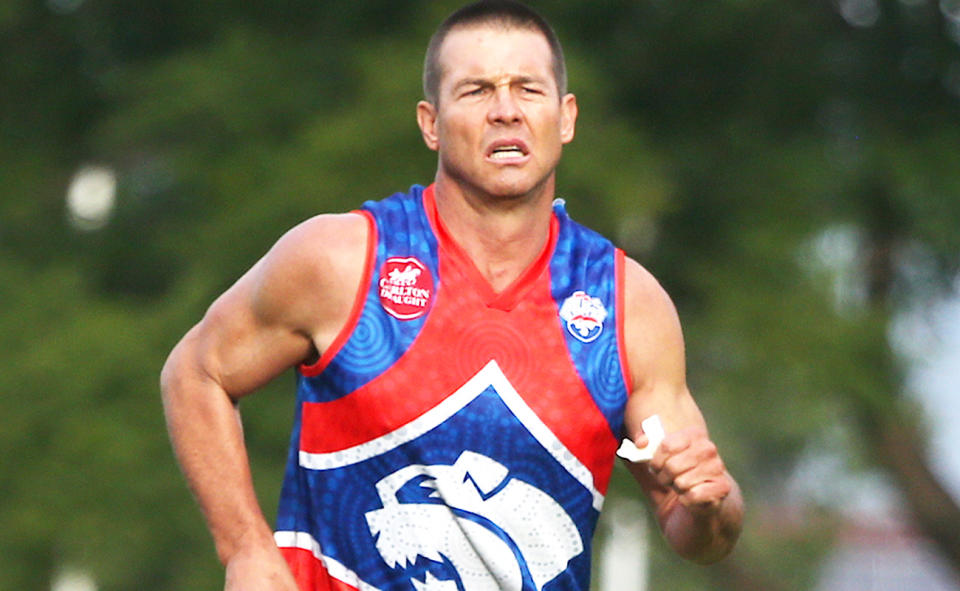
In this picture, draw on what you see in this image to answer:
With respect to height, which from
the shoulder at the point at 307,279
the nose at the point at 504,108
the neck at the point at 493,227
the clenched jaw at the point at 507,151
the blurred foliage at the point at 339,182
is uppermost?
the blurred foliage at the point at 339,182

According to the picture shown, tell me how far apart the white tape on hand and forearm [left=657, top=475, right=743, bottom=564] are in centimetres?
61

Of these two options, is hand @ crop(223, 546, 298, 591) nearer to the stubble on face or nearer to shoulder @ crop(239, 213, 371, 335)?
shoulder @ crop(239, 213, 371, 335)

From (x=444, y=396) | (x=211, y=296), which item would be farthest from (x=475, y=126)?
(x=211, y=296)

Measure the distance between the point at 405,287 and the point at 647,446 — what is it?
3.34 ft

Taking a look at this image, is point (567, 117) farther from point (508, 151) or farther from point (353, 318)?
point (353, 318)

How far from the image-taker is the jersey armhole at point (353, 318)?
4.88 m

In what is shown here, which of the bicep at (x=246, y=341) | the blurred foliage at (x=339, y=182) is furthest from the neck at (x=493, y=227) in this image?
the blurred foliage at (x=339, y=182)

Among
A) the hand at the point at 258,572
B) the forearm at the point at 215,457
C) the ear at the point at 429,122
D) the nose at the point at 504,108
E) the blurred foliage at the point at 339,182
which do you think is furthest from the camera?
the blurred foliage at the point at 339,182

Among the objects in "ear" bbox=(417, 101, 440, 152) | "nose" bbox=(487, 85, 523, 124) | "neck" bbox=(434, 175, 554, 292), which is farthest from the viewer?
"ear" bbox=(417, 101, 440, 152)

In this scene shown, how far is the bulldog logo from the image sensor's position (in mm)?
4863

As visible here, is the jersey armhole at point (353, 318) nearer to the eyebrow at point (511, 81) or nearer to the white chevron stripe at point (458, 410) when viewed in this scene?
the white chevron stripe at point (458, 410)

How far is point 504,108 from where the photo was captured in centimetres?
498

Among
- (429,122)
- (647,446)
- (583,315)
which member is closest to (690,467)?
(647,446)

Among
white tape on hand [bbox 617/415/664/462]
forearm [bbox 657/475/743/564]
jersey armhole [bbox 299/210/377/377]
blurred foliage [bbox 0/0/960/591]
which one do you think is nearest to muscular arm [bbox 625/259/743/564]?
forearm [bbox 657/475/743/564]
